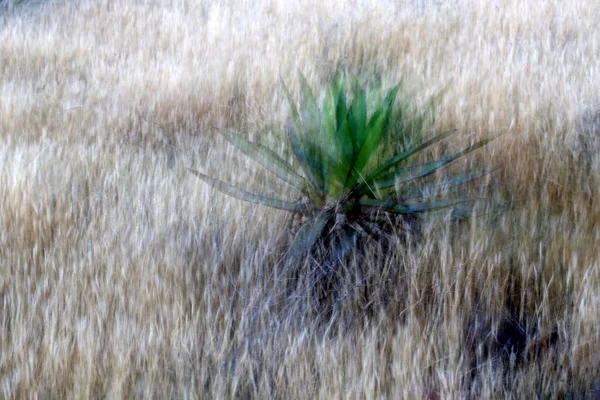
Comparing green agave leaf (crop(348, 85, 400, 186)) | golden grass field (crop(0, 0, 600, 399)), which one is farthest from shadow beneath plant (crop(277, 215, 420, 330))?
green agave leaf (crop(348, 85, 400, 186))

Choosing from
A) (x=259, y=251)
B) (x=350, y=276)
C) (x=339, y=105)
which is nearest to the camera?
(x=350, y=276)

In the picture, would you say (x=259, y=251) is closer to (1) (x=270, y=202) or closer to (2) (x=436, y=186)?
(1) (x=270, y=202)

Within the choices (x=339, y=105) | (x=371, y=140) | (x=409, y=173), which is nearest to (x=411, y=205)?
(x=409, y=173)

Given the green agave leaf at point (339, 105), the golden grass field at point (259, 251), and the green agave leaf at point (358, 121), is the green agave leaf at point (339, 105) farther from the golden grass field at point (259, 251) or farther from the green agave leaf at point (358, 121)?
the golden grass field at point (259, 251)

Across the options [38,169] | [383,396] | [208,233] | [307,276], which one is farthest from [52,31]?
[383,396]

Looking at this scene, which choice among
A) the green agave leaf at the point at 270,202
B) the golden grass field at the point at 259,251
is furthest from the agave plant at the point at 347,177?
the golden grass field at the point at 259,251

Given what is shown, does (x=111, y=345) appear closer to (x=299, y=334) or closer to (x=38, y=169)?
(x=299, y=334)

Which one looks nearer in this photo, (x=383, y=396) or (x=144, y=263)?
(x=383, y=396)
